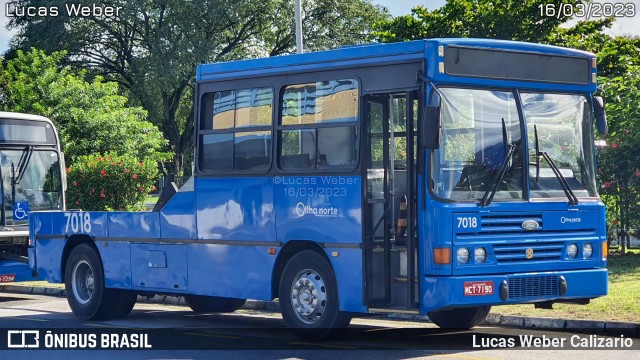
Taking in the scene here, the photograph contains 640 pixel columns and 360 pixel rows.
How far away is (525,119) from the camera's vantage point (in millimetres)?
12367

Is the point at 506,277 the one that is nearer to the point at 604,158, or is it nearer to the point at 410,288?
the point at 410,288

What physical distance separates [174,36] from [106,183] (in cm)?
2262

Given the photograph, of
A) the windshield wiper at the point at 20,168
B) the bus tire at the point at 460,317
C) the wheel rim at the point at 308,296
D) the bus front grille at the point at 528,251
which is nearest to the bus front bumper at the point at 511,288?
the bus front grille at the point at 528,251

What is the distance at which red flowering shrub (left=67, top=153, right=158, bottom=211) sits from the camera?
2786 centimetres

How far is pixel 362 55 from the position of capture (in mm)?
12578

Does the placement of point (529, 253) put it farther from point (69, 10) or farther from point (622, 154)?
point (69, 10)

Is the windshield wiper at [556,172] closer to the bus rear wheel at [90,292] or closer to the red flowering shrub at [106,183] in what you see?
the bus rear wheel at [90,292]

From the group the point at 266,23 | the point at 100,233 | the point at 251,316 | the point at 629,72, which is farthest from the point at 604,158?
the point at 266,23

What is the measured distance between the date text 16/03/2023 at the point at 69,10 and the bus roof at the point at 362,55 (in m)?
35.3

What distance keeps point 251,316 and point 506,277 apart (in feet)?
19.5

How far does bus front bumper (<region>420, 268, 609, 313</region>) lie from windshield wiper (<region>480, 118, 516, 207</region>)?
798 millimetres

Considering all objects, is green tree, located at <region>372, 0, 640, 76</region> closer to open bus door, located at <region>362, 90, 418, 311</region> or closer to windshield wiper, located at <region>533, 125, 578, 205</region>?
windshield wiper, located at <region>533, 125, 578, 205</region>

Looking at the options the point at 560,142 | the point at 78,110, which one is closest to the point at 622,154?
the point at 560,142

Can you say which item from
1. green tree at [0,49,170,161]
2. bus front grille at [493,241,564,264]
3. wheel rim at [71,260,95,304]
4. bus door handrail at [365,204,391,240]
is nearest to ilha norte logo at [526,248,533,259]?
bus front grille at [493,241,564,264]
